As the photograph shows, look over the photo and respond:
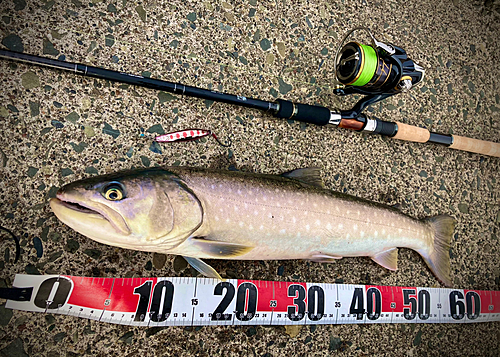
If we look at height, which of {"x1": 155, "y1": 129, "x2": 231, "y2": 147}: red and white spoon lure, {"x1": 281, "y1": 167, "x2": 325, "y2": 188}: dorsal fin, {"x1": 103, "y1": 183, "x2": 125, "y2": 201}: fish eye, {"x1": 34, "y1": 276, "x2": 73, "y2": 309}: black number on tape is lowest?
{"x1": 34, "y1": 276, "x2": 73, "y2": 309}: black number on tape

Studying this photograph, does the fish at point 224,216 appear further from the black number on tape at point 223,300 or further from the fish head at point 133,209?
the black number on tape at point 223,300

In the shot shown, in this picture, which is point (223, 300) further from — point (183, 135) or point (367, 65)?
point (367, 65)

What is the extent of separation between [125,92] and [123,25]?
0.52 meters

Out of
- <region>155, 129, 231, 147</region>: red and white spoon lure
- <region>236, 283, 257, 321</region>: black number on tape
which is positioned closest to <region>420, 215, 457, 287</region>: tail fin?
<region>236, 283, 257, 321</region>: black number on tape

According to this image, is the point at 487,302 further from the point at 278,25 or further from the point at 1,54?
the point at 1,54

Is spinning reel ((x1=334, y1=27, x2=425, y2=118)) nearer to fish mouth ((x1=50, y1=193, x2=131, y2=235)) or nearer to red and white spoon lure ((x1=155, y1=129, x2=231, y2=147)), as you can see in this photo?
red and white spoon lure ((x1=155, y1=129, x2=231, y2=147))

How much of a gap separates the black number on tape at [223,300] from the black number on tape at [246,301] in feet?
0.19

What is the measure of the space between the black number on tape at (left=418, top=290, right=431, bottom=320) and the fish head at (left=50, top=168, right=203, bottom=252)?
2180 millimetres

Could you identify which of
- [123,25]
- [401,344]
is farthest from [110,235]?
[401,344]

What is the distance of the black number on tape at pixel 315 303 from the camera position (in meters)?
2.34

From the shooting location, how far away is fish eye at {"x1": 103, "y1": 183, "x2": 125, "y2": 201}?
1.64m

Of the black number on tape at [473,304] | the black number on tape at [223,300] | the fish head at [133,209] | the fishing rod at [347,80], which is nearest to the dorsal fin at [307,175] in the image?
the fishing rod at [347,80]

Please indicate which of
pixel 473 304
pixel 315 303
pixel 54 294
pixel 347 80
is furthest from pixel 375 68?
pixel 54 294

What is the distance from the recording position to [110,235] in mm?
1641
